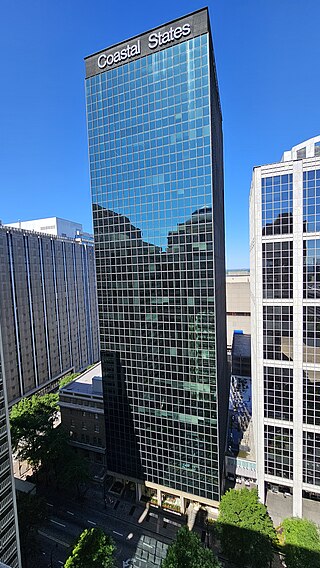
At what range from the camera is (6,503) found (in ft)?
102

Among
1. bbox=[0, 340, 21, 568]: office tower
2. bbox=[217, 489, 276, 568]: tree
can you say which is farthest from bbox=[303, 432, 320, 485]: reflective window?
bbox=[0, 340, 21, 568]: office tower

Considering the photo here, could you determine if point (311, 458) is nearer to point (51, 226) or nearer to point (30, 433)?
point (30, 433)

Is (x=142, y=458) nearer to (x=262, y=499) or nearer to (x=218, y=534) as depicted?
(x=218, y=534)

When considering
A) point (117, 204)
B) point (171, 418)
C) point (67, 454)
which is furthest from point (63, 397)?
point (117, 204)

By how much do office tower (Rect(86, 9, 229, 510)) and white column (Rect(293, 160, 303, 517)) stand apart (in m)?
11.9

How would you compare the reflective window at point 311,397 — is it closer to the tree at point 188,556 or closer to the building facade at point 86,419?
the tree at point 188,556

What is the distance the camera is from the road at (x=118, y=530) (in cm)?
4150

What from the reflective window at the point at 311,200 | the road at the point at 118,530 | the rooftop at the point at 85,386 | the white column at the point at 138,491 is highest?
the reflective window at the point at 311,200

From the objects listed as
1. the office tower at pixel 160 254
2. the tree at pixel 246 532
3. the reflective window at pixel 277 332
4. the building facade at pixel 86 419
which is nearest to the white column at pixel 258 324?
the reflective window at pixel 277 332

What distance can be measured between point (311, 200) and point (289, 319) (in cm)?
1803

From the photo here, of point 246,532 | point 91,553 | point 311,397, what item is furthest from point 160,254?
point 246,532

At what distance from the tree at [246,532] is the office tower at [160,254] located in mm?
7255

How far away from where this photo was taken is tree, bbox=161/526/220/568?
28.5 metres

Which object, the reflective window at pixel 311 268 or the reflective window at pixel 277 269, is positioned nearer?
the reflective window at pixel 311 268
